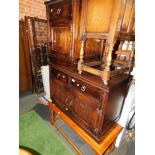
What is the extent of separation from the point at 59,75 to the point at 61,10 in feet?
2.89

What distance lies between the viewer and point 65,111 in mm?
1801

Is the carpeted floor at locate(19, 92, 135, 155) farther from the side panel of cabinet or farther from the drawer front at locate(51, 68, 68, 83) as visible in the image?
the side panel of cabinet

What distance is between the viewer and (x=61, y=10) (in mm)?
1480

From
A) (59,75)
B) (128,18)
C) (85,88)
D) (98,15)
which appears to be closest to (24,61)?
(59,75)

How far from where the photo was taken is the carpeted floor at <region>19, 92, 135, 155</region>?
1.81 m

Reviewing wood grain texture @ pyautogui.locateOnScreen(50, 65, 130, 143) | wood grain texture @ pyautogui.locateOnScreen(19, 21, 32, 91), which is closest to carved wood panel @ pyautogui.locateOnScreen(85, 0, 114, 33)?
wood grain texture @ pyautogui.locateOnScreen(50, 65, 130, 143)

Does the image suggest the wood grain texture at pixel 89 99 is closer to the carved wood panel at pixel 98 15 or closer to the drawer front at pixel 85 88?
the drawer front at pixel 85 88

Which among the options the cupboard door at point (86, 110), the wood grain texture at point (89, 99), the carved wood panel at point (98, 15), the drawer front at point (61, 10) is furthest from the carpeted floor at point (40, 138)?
the drawer front at point (61, 10)

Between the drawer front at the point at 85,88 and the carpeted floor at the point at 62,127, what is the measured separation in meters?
1.07

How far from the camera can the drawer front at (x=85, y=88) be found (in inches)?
47.6
